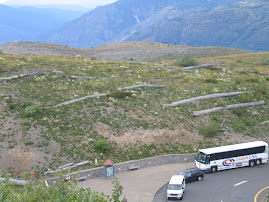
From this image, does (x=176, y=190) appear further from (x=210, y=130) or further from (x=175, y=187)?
(x=210, y=130)

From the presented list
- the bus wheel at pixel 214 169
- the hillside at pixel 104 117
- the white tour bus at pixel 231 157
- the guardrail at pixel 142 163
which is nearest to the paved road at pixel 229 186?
the bus wheel at pixel 214 169

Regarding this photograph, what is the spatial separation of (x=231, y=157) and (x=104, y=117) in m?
15.7

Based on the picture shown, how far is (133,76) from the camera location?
57.8m

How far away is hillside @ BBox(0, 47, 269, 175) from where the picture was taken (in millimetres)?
32812

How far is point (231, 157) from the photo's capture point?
108 ft

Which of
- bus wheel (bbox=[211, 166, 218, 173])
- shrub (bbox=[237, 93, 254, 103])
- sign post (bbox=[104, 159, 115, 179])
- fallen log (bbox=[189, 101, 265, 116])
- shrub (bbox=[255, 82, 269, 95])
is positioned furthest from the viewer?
shrub (bbox=[255, 82, 269, 95])

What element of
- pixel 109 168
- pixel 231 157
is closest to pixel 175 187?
pixel 109 168

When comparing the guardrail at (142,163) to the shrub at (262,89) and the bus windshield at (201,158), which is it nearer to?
the bus windshield at (201,158)

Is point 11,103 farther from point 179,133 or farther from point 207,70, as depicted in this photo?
point 207,70

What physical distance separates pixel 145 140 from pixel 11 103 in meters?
16.8

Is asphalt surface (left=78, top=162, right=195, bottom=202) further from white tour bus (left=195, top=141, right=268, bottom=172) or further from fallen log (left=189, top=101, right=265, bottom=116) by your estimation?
fallen log (left=189, top=101, right=265, bottom=116)

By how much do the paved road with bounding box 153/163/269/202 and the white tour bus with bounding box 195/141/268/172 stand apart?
0.64 metres

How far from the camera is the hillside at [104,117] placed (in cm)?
3281

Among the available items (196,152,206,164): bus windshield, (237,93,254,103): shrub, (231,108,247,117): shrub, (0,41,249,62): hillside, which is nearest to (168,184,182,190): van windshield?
(196,152,206,164): bus windshield
